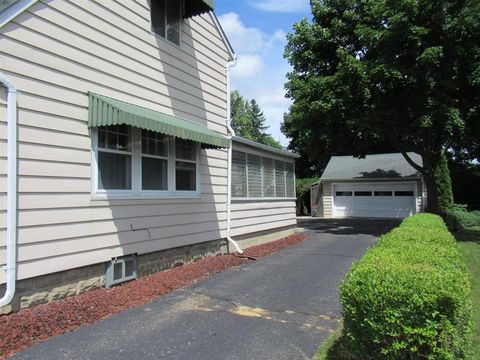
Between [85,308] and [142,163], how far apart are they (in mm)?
2810

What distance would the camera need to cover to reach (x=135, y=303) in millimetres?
6359

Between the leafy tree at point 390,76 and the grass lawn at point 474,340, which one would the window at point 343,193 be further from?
the grass lawn at point 474,340

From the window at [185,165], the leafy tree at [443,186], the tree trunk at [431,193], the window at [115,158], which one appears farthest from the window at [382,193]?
the window at [115,158]

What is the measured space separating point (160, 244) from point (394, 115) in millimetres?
11802

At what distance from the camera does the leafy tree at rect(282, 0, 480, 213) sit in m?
15.1

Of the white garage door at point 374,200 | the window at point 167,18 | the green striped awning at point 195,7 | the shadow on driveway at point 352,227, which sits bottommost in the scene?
the shadow on driveway at point 352,227

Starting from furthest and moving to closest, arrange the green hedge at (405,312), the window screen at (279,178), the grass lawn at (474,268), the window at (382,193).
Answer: the window at (382,193), the window screen at (279,178), the grass lawn at (474,268), the green hedge at (405,312)

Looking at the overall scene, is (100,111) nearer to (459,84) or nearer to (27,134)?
(27,134)

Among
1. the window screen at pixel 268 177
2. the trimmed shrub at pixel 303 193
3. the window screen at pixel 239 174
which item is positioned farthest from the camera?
the trimmed shrub at pixel 303 193

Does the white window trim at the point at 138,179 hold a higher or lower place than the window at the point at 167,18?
lower

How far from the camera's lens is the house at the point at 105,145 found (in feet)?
18.2

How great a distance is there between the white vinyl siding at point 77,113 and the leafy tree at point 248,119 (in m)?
52.9

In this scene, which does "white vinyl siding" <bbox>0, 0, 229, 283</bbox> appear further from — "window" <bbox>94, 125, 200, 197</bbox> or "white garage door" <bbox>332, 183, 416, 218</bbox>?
"white garage door" <bbox>332, 183, 416, 218</bbox>

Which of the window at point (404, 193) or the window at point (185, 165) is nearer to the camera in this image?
the window at point (185, 165)
